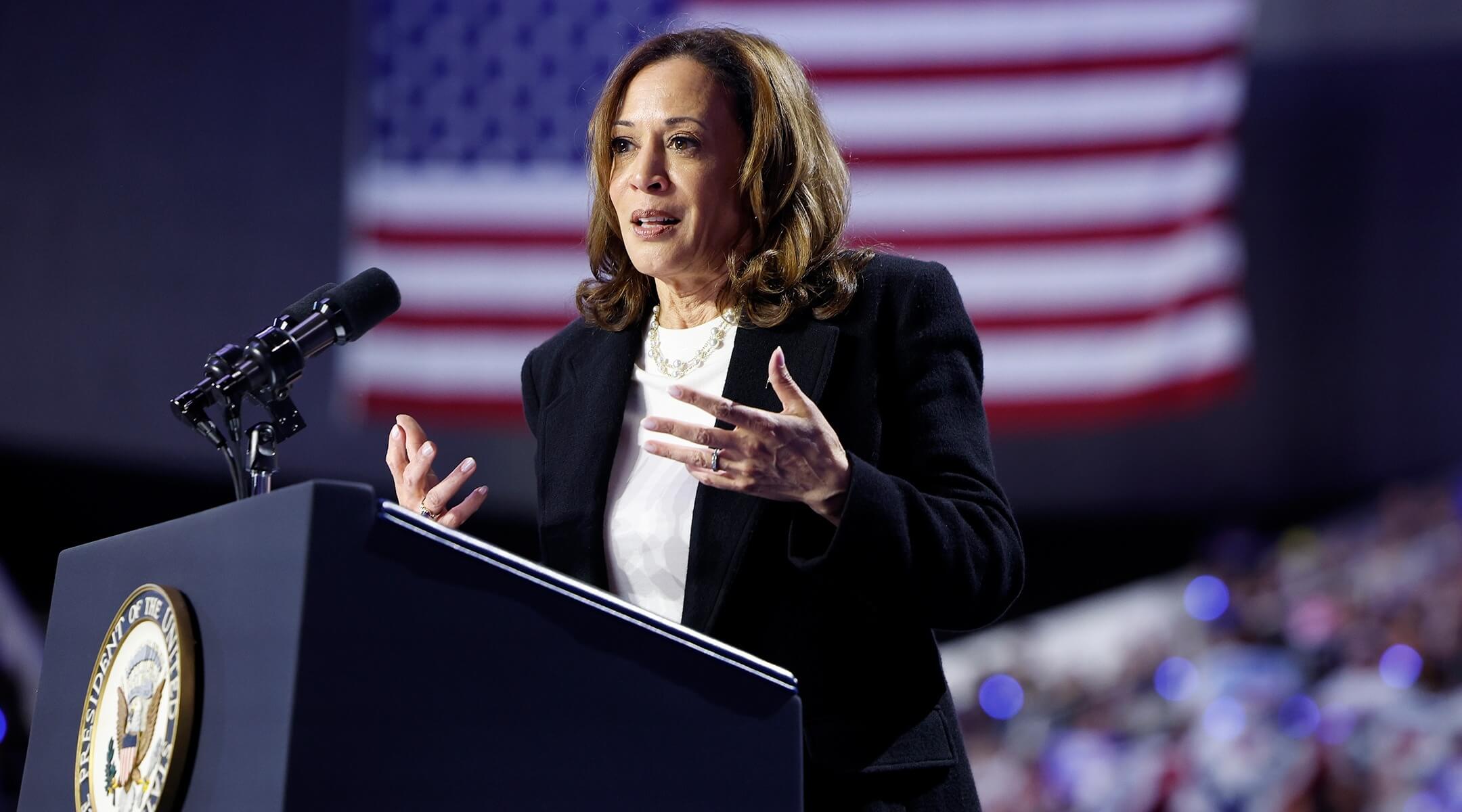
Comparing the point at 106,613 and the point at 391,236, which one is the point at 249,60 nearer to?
the point at 391,236

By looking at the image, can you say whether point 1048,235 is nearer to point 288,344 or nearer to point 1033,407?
point 1033,407

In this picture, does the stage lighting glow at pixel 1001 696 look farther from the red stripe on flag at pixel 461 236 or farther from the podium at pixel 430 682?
the podium at pixel 430 682

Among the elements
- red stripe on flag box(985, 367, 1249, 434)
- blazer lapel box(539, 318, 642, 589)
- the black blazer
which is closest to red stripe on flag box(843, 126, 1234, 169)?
red stripe on flag box(985, 367, 1249, 434)

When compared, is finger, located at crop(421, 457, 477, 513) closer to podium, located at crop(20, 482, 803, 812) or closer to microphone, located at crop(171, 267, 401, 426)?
microphone, located at crop(171, 267, 401, 426)

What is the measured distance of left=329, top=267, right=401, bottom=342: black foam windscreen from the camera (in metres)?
1.15

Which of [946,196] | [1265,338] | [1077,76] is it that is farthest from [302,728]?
[1265,338]

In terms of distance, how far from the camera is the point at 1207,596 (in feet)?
20.3

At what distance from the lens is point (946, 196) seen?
563cm

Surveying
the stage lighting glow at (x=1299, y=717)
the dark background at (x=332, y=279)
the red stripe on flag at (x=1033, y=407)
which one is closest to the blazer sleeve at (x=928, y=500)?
the dark background at (x=332, y=279)

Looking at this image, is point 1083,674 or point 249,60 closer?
point 249,60

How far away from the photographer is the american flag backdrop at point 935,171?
5445mm

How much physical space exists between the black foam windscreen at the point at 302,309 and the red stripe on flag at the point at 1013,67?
4.68 meters

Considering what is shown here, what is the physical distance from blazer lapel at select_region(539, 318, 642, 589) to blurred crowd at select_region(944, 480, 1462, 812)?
3.76 metres

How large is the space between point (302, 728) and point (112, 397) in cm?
468
